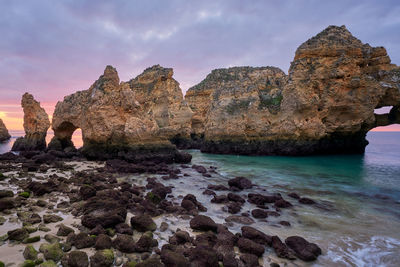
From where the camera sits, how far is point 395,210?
7332 millimetres

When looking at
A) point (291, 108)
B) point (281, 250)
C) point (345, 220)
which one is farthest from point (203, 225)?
point (291, 108)

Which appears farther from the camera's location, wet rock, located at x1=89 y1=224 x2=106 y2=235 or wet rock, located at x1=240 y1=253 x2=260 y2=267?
wet rock, located at x1=89 y1=224 x2=106 y2=235

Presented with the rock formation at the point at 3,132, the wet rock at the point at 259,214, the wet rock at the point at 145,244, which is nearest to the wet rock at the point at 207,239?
the wet rock at the point at 145,244

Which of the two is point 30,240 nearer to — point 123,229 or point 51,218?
point 51,218

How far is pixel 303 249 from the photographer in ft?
13.8

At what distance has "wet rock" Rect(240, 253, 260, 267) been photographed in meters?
3.61

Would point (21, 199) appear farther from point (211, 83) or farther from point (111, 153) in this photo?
point (211, 83)

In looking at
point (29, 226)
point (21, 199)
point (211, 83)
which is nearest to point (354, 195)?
point (29, 226)

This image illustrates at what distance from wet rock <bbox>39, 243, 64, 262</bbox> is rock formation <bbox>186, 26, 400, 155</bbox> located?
967 inches

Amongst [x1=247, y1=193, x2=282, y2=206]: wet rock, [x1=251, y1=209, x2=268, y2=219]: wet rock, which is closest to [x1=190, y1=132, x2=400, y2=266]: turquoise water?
[x1=251, y1=209, x2=268, y2=219]: wet rock

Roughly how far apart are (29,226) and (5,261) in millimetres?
1293

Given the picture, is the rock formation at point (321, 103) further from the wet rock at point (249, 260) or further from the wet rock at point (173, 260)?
the wet rock at point (173, 260)

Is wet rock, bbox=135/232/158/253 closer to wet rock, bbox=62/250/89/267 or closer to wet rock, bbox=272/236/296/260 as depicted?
wet rock, bbox=62/250/89/267

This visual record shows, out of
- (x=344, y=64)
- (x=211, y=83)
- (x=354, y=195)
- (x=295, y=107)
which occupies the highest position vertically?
(x=211, y=83)
